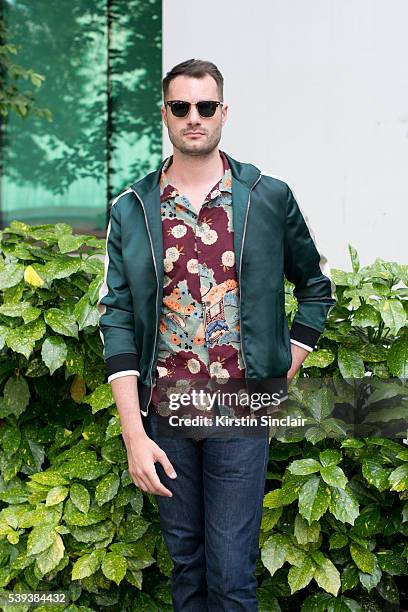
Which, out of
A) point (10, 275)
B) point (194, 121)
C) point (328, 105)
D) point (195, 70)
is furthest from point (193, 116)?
point (328, 105)

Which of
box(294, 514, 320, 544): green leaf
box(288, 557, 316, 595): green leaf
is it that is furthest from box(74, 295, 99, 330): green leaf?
box(288, 557, 316, 595): green leaf

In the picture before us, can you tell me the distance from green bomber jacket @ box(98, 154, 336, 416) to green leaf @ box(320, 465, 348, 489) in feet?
2.31

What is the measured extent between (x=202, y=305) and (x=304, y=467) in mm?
977

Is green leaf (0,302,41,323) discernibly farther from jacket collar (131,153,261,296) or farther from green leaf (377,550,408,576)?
green leaf (377,550,408,576)

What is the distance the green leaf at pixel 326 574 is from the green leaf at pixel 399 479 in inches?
14.6

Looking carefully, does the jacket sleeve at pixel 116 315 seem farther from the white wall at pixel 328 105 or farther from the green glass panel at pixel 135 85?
the green glass panel at pixel 135 85

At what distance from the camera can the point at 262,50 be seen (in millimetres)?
5746

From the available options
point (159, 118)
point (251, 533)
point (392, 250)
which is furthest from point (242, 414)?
point (159, 118)

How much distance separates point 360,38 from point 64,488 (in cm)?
340

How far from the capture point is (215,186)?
98.3 inches

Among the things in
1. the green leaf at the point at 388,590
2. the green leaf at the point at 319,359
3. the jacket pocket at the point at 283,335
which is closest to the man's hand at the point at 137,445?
the jacket pocket at the point at 283,335

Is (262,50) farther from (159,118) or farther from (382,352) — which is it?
(382,352)

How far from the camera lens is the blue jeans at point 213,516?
246cm

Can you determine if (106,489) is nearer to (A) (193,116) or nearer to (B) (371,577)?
(B) (371,577)
